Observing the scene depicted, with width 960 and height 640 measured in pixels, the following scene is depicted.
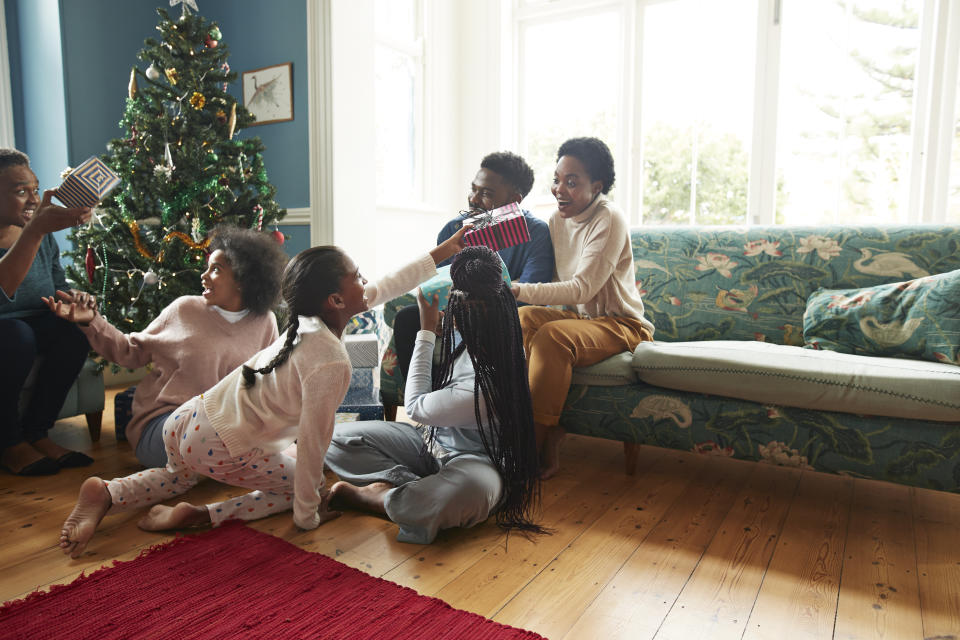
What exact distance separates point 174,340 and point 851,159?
3.37 m

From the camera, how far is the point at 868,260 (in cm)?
220

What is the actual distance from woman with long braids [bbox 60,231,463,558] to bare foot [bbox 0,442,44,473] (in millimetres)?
644

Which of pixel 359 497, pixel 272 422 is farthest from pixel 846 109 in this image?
pixel 272 422

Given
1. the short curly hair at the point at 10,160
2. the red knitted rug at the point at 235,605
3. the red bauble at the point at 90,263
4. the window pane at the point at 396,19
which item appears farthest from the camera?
the window pane at the point at 396,19

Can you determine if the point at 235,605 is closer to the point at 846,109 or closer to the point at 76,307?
the point at 76,307

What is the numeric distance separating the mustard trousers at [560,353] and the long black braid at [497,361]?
0.31 metres

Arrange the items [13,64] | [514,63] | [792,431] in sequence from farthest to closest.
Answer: [514,63] → [13,64] → [792,431]

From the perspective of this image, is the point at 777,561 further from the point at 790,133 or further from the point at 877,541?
the point at 790,133

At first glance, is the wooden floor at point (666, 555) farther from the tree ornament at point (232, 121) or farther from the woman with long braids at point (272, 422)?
the tree ornament at point (232, 121)

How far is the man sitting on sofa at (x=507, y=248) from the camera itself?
2.23m

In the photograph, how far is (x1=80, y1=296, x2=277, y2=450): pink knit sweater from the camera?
1.84 metres

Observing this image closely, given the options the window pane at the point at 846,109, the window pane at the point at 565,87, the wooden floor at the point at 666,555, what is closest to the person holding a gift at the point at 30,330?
the wooden floor at the point at 666,555

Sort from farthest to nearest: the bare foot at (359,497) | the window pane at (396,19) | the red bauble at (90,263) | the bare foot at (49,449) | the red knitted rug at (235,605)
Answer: the window pane at (396,19), the red bauble at (90,263), the bare foot at (49,449), the bare foot at (359,497), the red knitted rug at (235,605)

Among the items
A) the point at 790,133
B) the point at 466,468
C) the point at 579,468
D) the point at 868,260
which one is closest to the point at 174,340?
the point at 466,468
